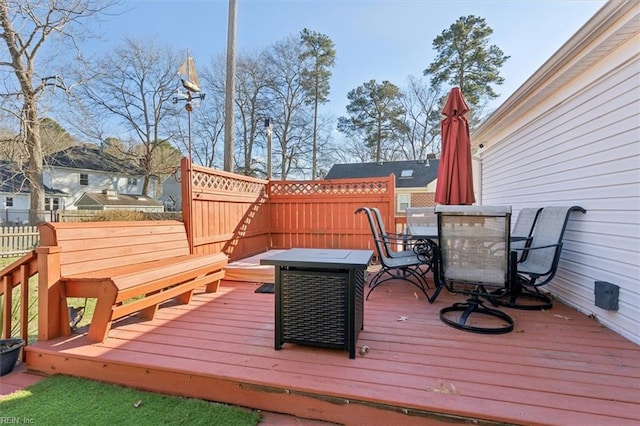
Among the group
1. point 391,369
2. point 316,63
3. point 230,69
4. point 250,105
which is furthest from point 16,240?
point 316,63

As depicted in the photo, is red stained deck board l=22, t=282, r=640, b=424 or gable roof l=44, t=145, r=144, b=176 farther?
gable roof l=44, t=145, r=144, b=176

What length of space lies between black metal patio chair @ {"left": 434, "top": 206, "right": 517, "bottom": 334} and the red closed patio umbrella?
5.08ft

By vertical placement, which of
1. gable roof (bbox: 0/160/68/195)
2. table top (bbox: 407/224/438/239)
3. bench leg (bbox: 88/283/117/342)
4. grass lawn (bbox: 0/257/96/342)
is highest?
gable roof (bbox: 0/160/68/195)

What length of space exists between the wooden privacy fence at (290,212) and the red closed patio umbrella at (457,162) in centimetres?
157

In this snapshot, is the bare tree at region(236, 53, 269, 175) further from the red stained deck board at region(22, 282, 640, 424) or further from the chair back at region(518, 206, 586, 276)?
the red stained deck board at region(22, 282, 640, 424)

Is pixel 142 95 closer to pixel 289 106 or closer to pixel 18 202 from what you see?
pixel 289 106

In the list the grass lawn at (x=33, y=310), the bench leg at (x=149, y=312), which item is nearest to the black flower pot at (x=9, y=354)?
the grass lawn at (x=33, y=310)

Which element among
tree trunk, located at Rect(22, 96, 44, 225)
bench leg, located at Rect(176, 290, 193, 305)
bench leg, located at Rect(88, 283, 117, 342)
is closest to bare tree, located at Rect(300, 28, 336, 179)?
tree trunk, located at Rect(22, 96, 44, 225)

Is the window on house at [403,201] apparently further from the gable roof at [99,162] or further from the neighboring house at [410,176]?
the gable roof at [99,162]

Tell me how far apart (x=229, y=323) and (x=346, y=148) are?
19570 mm

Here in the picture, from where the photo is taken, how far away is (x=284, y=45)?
16.8 metres

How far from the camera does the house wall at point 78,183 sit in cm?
2114

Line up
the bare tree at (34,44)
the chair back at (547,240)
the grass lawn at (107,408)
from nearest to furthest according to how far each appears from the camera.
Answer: the grass lawn at (107,408), the chair back at (547,240), the bare tree at (34,44)

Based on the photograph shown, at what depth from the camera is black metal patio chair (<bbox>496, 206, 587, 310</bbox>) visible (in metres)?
2.91
